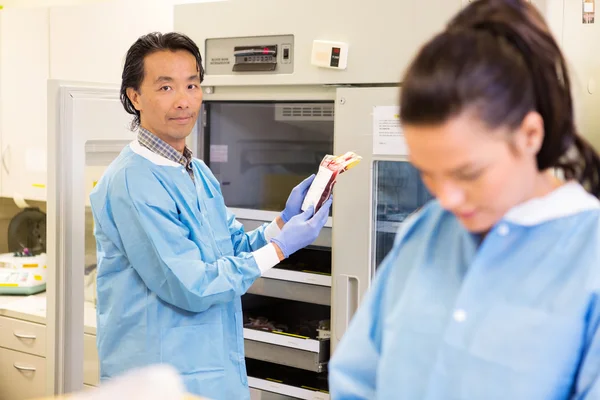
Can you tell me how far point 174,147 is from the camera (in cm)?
202

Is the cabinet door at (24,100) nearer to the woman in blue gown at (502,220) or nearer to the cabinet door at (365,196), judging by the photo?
the cabinet door at (365,196)

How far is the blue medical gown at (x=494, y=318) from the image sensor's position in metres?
0.91

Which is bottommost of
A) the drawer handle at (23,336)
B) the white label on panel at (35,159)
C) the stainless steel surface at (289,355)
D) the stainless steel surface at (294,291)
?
the drawer handle at (23,336)

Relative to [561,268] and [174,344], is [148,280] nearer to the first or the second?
[174,344]

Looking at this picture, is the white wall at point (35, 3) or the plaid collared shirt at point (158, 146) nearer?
the plaid collared shirt at point (158, 146)

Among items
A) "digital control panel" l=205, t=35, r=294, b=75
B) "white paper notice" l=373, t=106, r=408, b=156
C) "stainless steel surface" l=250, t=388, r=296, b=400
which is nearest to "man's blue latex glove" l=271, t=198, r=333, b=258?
"white paper notice" l=373, t=106, r=408, b=156

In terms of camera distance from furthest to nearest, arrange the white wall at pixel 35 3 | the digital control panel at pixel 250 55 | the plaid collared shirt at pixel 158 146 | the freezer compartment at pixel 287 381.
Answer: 1. the white wall at pixel 35 3
2. the freezer compartment at pixel 287 381
3. the digital control panel at pixel 250 55
4. the plaid collared shirt at pixel 158 146

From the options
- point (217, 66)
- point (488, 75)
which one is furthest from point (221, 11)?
point (488, 75)

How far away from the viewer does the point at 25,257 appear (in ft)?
11.4

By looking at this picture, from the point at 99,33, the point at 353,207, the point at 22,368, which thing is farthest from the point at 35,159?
the point at 353,207

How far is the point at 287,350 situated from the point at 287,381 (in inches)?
6.1

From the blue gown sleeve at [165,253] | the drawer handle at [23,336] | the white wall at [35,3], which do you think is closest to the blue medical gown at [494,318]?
the blue gown sleeve at [165,253]

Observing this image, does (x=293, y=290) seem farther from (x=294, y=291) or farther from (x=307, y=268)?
(x=307, y=268)

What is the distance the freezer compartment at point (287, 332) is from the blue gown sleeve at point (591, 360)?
141cm
